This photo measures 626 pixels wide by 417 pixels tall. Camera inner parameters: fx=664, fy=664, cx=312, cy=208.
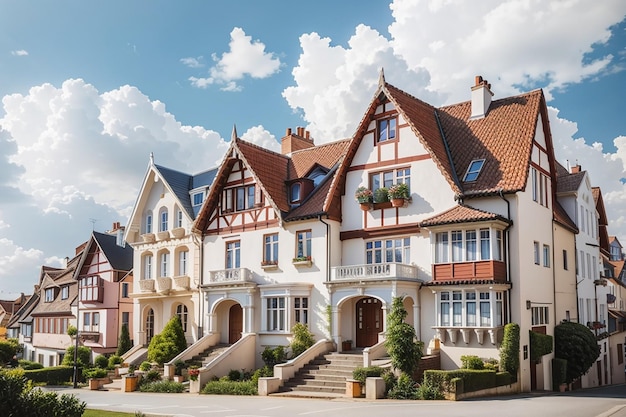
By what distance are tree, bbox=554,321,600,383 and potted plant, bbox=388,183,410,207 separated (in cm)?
1004

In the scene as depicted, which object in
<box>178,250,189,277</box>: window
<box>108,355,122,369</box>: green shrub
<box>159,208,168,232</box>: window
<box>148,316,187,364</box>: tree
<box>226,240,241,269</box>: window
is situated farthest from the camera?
<box>159,208,168,232</box>: window

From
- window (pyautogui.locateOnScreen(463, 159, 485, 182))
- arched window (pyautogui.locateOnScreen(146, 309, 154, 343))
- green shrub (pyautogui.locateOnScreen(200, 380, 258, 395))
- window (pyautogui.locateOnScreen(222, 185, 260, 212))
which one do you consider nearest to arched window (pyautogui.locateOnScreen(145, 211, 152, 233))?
arched window (pyautogui.locateOnScreen(146, 309, 154, 343))

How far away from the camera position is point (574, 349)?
32.2m

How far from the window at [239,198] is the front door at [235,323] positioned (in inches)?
A: 219

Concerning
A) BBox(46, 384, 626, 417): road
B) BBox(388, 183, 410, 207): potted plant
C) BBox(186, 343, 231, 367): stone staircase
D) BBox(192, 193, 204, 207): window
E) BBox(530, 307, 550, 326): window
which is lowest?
BBox(46, 384, 626, 417): road

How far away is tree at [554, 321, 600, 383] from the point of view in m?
32.1

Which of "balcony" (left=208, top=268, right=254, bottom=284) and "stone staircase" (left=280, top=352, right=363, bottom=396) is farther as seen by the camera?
"balcony" (left=208, top=268, right=254, bottom=284)

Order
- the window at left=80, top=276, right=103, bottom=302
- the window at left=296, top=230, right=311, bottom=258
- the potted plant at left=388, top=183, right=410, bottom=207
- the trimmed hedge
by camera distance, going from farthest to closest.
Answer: the window at left=80, top=276, right=103, bottom=302, the trimmed hedge, the window at left=296, top=230, right=311, bottom=258, the potted plant at left=388, top=183, right=410, bottom=207

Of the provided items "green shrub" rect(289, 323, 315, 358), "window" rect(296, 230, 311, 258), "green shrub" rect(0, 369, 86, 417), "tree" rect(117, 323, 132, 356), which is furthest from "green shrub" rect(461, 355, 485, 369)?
"tree" rect(117, 323, 132, 356)

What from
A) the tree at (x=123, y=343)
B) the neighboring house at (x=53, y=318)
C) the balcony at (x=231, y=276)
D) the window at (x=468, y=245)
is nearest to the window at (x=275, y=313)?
the balcony at (x=231, y=276)

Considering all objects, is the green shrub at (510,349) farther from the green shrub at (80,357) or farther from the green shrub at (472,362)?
the green shrub at (80,357)

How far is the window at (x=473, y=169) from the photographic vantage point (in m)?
30.0

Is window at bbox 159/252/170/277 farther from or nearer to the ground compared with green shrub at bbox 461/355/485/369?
farther from the ground

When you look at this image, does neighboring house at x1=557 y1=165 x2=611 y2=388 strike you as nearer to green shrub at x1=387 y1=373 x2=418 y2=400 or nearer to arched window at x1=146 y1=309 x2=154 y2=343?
green shrub at x1=387 y1=373 x2=418 y2=400
